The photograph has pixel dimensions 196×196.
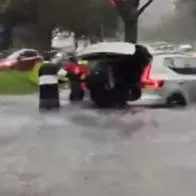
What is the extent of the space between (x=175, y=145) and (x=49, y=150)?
177cm

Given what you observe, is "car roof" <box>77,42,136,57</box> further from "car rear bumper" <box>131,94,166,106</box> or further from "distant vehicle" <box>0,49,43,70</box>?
"distant vehicle" <box>0,49,43,70</box>

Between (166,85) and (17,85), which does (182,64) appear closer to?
(166,85)

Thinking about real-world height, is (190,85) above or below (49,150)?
below

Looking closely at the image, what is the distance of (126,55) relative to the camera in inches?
774

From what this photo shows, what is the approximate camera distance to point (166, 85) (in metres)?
19.5

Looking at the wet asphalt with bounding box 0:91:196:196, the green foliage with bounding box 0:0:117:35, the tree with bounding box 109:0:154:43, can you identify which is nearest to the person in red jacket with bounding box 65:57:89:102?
the wet asphalt with bounding box 0:91:196:196

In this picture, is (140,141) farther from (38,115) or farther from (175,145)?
(38,115)

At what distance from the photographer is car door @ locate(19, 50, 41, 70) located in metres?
41.8

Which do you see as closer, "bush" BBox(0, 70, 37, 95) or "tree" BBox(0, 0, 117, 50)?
"bush" BBox(0, 70, 37, 95)

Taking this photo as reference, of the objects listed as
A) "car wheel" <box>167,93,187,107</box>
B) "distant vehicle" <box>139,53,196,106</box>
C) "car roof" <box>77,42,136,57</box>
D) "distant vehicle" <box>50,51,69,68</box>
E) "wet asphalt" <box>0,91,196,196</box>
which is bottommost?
"distant vehicle" <box>50,51,69,68</box>

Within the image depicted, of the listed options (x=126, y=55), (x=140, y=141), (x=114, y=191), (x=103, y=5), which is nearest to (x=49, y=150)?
(x=140, y=141)

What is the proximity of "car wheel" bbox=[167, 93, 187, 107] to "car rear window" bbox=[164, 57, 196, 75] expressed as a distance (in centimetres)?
67

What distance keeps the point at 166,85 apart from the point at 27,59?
2334 cm

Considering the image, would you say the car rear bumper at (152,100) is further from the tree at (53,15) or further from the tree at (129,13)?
the tree at (53,15)
